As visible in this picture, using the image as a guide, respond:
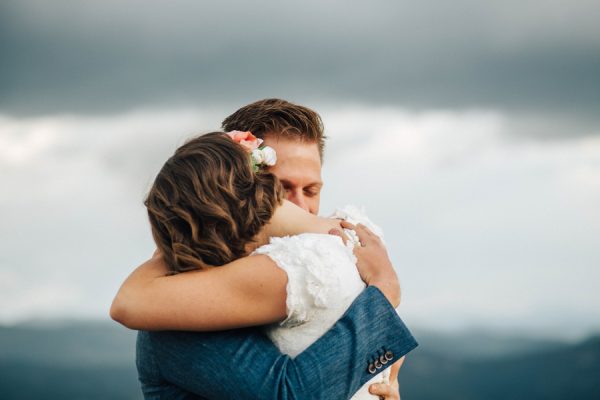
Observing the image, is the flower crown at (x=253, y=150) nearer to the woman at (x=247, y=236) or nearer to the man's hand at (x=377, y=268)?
the woman at (x=247, y=236)

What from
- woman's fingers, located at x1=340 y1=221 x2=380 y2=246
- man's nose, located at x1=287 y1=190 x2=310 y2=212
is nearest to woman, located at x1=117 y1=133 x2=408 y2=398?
woman's fingers, located at x1=340 y1=221 x2=380 y2=246

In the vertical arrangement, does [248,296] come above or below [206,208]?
below

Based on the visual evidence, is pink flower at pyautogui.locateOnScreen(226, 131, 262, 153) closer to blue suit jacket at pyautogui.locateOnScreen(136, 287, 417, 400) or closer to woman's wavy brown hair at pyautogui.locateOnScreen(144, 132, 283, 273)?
woman's wavy brown hair at pyautogui.locateOnScreen(144, 132, 283, 273)

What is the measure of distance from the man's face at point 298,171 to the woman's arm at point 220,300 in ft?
4.93

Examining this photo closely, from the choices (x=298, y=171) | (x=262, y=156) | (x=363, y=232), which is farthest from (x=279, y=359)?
(x=298, y=171)

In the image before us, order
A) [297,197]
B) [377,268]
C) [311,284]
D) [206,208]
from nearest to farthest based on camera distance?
[311,284], [206,208], [377,268], [297,197]

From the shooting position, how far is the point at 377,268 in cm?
312

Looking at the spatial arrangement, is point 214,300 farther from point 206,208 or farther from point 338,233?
point 338,233

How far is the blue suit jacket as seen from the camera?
2756 millimetres

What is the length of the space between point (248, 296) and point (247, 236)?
11.4 inches

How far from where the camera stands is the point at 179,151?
3.12m

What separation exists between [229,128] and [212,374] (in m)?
2.23

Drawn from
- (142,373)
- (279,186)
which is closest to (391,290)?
(279,186)

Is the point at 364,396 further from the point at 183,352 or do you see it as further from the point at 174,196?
the point at 174,196
